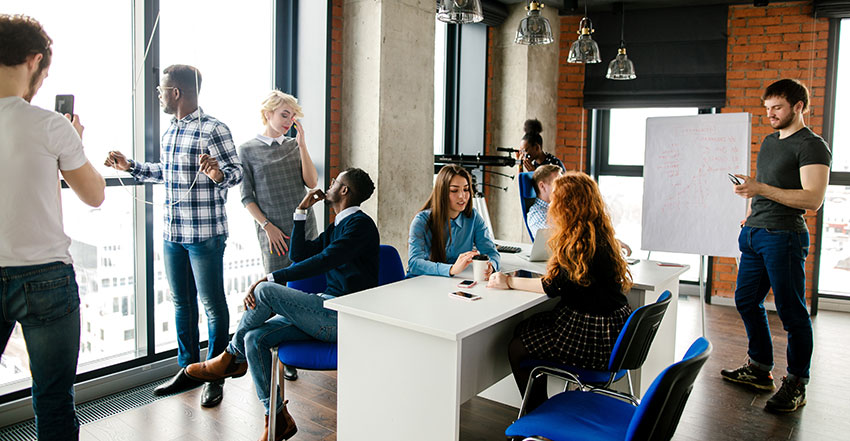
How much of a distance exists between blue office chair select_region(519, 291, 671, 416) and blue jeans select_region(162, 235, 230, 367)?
1692 millimetres

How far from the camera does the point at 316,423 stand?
9.46 ft

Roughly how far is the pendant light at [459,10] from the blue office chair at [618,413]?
181 centimetres

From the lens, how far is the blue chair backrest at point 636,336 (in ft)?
7.06

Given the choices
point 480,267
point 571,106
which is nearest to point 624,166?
point 571,106

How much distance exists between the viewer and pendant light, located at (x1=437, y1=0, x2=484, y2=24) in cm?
285

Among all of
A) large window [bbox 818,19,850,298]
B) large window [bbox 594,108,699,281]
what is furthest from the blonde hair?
large window [bbox 818,19,850,298]

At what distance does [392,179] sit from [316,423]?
1.74 meters

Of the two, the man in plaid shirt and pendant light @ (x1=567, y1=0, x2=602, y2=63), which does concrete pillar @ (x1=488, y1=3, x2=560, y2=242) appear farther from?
the man in plaid shirt

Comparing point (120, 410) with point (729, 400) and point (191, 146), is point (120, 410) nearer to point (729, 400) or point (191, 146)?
point (191, 146)

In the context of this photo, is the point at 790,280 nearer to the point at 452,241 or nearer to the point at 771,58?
the point at 452,241

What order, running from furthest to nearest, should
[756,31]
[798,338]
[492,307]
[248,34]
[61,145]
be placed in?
[756,31], [248,34], [798,338], [492,307], [61,145]

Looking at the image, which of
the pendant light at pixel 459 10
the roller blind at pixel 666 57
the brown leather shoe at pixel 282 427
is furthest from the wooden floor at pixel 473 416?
the roller blind at pixel 666 57

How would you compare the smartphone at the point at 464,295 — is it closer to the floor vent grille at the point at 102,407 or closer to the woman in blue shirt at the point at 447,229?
the woman in blue shirt at the point at 447,229

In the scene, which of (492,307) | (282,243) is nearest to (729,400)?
(492,307)
